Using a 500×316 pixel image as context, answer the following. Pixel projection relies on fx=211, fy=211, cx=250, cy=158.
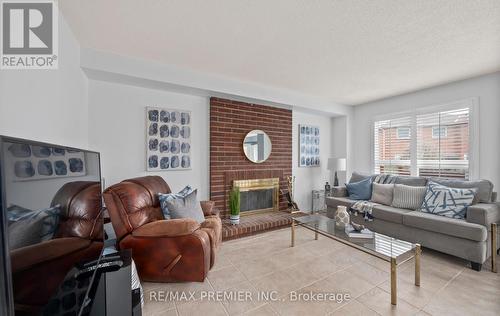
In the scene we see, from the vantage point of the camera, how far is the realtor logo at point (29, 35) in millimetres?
1218

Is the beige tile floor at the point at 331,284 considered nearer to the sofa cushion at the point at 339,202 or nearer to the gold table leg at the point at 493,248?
the gold table leg at the point at 493,248

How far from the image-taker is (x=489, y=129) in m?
2.86

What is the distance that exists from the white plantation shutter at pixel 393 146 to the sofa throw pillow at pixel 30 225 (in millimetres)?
4563

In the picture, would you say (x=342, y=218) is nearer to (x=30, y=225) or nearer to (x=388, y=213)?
(x=388, y=213)

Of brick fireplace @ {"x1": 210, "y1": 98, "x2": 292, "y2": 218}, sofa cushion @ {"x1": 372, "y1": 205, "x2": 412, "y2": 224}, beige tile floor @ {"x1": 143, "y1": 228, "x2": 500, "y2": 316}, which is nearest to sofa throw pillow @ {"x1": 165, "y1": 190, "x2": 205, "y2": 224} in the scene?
beige tile floor @ {"x1": 143, "y1": 228, "x2": 500, "y2": 316}

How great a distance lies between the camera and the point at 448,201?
8.18 ft

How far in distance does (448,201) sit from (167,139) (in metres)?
3.63

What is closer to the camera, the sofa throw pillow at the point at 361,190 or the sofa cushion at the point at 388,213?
the sofa cushion at the point at 388,213

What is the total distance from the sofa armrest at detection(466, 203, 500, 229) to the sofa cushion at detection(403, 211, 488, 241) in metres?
0.07

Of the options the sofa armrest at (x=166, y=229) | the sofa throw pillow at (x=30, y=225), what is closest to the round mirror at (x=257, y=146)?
the sofa armrest at (x=166, y=229)

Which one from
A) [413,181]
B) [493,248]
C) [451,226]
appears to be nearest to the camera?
[493,248]

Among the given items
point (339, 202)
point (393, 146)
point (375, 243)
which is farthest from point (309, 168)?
point (375, 243)

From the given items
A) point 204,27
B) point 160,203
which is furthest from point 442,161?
point 160,203

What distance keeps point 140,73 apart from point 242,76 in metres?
1.30
